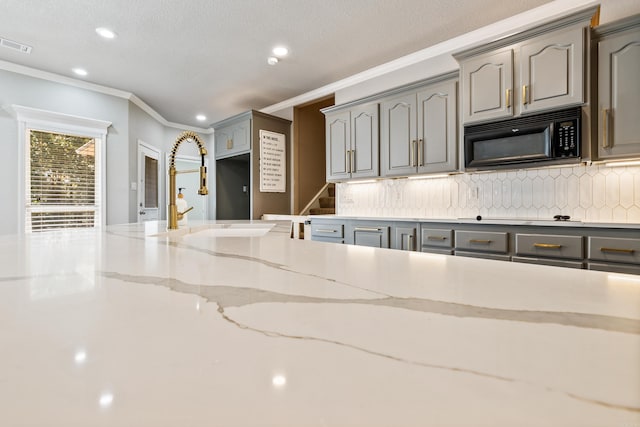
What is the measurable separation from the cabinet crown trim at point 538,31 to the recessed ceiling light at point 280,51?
1.68 m

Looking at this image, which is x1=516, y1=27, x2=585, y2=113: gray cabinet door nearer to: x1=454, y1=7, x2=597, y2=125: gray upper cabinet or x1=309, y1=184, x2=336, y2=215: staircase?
x1=454, y1=7, x2=597, y2=125: gray upper cabinet

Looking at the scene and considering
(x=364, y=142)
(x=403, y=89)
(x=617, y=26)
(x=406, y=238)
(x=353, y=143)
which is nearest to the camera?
(x=617, y=26)

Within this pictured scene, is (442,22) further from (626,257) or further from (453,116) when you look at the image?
(626,257)

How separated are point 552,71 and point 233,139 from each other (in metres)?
4.02

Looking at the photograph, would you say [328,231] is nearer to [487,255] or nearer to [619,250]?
[487,255]

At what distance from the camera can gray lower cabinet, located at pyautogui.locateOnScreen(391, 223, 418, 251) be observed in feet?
9.37

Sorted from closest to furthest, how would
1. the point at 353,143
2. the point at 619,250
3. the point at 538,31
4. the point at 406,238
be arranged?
the point at 619,250
the point at 538,31
the point at 406,238
the point at 353,143

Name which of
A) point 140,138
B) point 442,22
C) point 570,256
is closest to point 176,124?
point 140,138

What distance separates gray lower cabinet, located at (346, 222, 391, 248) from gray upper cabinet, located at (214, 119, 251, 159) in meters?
2.28

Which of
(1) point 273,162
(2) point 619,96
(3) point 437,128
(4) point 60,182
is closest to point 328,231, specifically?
(3) point 437,128

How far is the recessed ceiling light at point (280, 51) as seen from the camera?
131 inches

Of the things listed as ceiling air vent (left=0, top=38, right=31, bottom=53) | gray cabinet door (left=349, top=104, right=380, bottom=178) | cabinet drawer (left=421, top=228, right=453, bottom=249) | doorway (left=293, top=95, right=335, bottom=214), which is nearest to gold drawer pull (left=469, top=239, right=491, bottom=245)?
cabinet drawer (left=421, top=228, right=453, bottom=249)

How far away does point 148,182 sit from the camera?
5570 mm

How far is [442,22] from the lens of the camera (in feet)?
9.41
